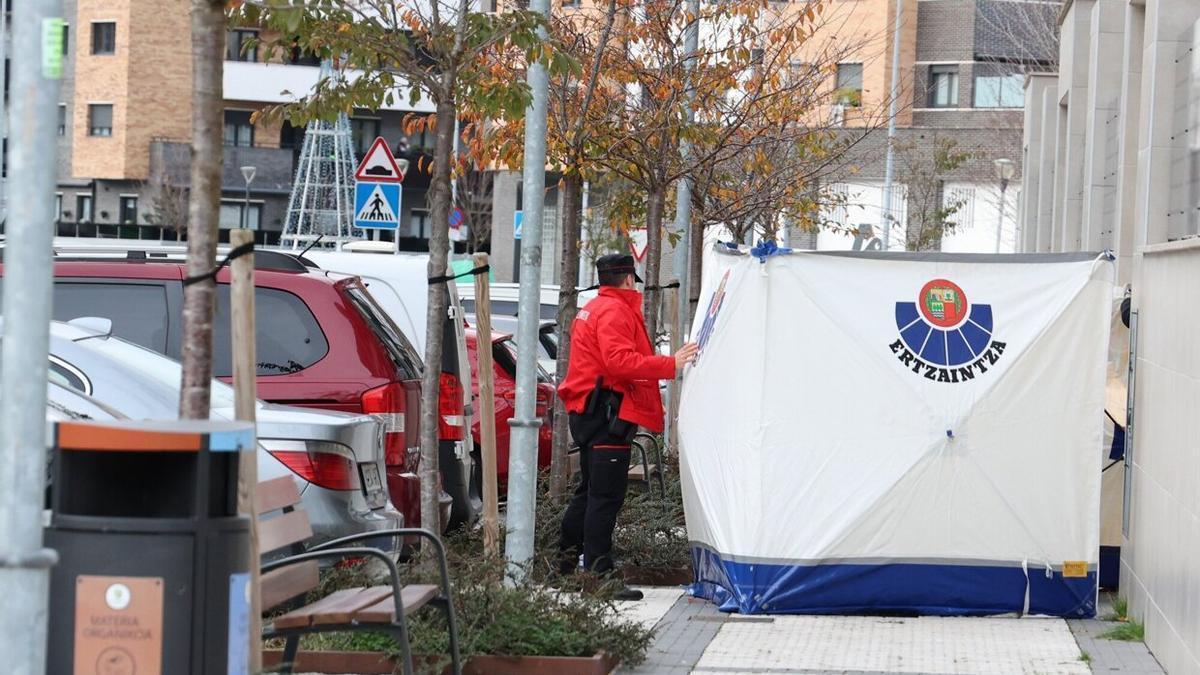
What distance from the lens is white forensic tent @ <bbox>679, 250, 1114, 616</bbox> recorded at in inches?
360

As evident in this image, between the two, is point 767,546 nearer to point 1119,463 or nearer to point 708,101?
point 1119,463

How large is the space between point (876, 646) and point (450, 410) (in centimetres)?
338

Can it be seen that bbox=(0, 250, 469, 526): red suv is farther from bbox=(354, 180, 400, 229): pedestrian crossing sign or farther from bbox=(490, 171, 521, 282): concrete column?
bbox=(490, 171, 521, 282): concrete column

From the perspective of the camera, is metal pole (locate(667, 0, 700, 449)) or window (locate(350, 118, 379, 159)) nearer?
metal pole (locate(667, 0, 700, 449))

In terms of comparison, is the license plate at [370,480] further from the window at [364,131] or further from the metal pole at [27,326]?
the window at [364,131]

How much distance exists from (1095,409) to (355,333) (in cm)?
383

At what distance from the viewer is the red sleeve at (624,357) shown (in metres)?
9.41

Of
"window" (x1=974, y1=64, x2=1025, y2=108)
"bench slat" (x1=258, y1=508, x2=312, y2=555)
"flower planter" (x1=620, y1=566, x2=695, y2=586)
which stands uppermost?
"window" (x1=974, y1=64, x2=1025, y2=108)

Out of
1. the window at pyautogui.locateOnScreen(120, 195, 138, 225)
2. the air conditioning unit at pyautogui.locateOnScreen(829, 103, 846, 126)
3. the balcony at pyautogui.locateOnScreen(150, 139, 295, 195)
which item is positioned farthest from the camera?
the window at pyautogui.locateOnScreen(120, 195, 138, 225)

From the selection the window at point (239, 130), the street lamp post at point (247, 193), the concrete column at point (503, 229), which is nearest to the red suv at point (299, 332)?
the concrete column at point (503, 229)

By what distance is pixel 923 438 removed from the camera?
917 centimetres

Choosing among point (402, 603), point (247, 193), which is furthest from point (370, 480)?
point (247, 193)

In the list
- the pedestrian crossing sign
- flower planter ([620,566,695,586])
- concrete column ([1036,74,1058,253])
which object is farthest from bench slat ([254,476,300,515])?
concrete column ([1036,74,1058,253])

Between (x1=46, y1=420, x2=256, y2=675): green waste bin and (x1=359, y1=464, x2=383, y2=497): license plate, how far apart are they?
3.89 meters
